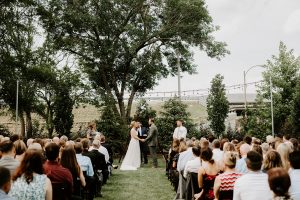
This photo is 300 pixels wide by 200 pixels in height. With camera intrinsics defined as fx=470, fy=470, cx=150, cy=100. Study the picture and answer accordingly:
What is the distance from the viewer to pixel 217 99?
31656mm

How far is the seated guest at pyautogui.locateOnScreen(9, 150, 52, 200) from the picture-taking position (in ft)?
18.7

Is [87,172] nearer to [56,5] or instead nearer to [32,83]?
[56,5]

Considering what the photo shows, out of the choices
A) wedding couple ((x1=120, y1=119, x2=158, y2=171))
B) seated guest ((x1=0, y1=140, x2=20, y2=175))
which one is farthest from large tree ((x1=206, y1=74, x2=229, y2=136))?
seated guest ((x1=0, y1=140, x2=20, y2=175))

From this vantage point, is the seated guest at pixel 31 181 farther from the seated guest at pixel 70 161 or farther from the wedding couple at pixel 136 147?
the wedding couple at pixel 136 147

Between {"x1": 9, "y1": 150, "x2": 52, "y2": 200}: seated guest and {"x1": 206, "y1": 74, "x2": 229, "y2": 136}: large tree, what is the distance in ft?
85.6

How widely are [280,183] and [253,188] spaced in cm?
106

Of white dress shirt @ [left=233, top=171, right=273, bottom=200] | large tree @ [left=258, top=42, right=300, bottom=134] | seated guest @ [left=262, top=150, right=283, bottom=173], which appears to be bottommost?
white dress shirt @ [left=233, top=171, right=273, bottom=200]

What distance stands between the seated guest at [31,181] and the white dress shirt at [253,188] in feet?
7.69

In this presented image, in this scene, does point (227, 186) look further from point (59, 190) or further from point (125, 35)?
point (125, 35)

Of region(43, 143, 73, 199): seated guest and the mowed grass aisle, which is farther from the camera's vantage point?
the mowed grass aisle

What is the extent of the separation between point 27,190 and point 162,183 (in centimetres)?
1037

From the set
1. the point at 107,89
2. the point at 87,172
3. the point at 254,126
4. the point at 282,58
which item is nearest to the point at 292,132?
the point at 254,126

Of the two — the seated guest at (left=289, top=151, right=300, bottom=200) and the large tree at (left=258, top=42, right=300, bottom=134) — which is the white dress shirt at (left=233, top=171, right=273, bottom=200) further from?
the large tree at (left=258, top=42, right=300, bottom=134)

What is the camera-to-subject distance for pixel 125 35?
3294 cm
